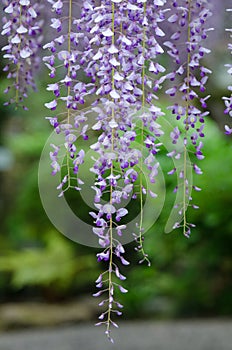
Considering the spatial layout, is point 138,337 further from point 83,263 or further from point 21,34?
point 21,34

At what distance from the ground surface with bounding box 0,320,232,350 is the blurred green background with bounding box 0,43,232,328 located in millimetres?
355

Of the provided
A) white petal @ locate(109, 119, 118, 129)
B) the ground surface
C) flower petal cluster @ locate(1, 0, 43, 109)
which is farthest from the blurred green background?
white petal @ locate(109, 119, 118, 129)

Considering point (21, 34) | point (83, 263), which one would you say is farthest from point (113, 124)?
point (83, 263)

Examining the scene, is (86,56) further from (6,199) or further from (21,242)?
(6,199)

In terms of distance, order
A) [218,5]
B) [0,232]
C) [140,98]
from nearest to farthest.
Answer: [140,98]
[218,5]
[0,232]

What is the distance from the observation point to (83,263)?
522 centimetres

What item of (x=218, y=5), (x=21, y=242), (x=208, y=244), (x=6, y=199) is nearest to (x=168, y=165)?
(x=218, y=5)

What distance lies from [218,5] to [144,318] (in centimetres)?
327

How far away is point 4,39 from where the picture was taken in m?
2.64

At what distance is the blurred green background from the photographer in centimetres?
427

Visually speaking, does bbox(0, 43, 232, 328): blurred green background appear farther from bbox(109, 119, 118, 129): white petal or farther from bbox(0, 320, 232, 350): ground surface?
bbox(109, 119, 118, 129): white petal

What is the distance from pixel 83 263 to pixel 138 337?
1.16m

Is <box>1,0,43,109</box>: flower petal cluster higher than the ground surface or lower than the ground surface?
higher

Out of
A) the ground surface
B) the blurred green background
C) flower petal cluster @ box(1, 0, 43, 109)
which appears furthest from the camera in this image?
the blurred green background
